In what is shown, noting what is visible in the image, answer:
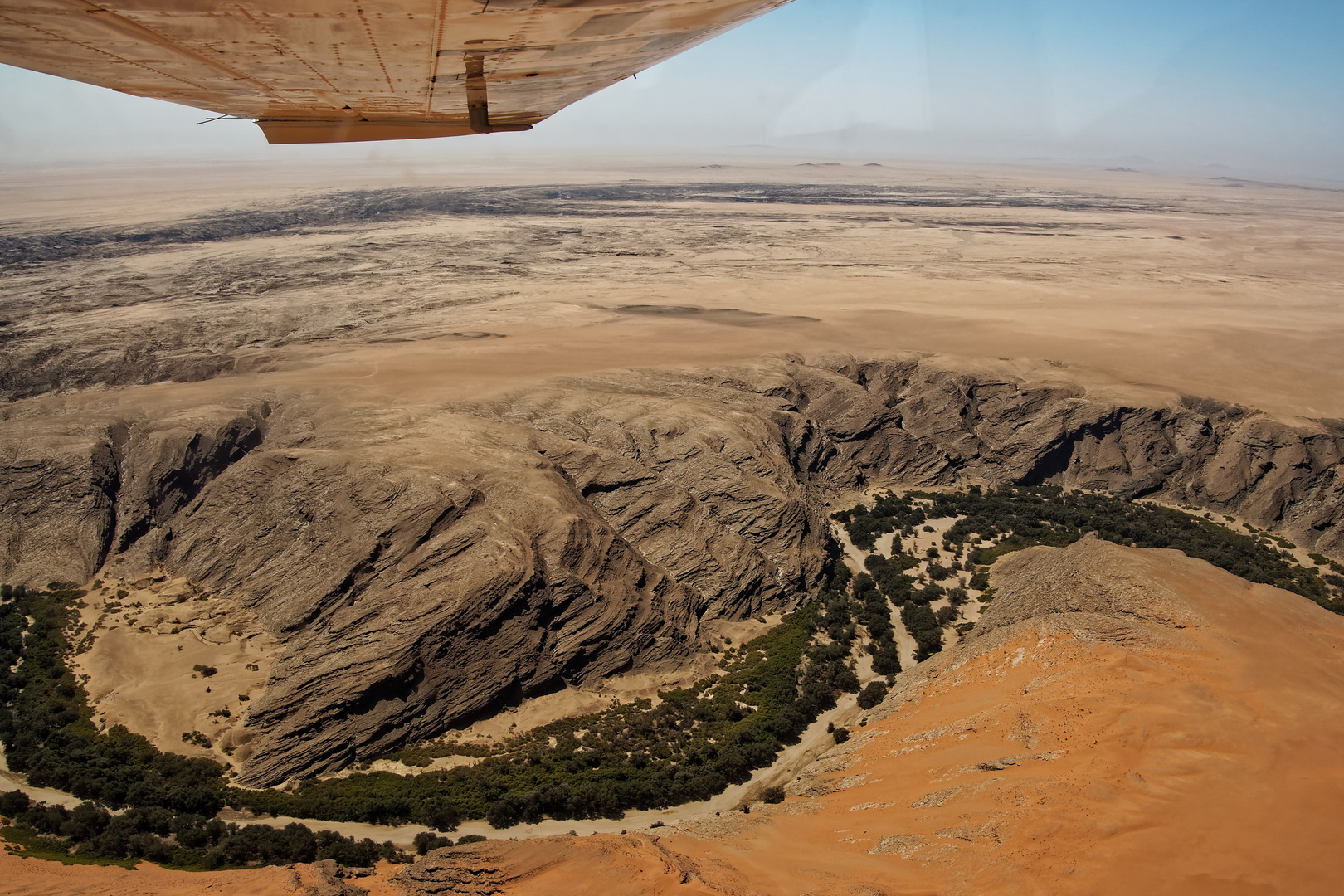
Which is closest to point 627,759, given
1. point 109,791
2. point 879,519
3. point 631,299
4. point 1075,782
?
point 1075,782

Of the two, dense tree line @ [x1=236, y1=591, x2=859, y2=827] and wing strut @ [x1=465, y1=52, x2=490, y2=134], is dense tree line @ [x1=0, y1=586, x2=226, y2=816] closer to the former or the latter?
dense tree line @ [x1=236, y1=591, x2=859, y2=827]

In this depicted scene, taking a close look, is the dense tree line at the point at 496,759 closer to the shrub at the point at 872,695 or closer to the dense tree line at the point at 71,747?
the dense tree line at the point at 71,747

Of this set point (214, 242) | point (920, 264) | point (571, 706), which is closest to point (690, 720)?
point (571, 706)

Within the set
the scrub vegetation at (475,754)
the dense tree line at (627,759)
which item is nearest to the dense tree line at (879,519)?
the scrub vegetation at (475,754)

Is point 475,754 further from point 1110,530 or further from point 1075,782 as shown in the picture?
point 1110,530

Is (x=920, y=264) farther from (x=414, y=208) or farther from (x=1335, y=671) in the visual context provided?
(x=414, y=208)

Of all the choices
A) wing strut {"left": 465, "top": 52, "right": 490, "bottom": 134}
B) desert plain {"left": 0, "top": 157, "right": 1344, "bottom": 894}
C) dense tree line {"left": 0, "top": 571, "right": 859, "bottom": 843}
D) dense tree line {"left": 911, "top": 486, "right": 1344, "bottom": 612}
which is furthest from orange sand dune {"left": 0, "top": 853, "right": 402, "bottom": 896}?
dense tree line {"left": 911, "top": 486, "right": 1344, "bottom": 612}
